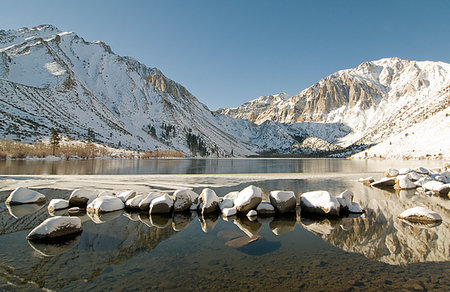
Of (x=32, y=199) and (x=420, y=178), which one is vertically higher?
(x=420, y=178)

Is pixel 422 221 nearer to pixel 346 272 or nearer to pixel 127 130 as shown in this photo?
pixel 346 272

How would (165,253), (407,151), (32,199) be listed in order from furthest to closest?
(407,151), (32,199), (165,253)

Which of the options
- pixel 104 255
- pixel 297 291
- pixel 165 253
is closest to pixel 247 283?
pixel 297 291

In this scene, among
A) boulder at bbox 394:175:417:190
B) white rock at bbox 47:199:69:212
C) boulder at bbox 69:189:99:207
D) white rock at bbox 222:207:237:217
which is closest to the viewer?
white rock at bbox 222:207:237:217

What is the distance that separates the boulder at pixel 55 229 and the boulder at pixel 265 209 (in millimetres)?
10754

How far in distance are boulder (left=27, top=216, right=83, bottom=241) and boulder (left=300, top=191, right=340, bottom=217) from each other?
1410 cm

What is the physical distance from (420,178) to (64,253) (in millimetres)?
35069

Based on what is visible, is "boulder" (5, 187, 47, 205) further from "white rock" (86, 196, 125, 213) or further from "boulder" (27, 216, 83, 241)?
"boulder" (27, 216, 83, 241)

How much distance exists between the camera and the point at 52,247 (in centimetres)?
1005

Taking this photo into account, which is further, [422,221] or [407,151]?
[407,151]

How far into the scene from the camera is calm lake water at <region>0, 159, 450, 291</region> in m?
7.41

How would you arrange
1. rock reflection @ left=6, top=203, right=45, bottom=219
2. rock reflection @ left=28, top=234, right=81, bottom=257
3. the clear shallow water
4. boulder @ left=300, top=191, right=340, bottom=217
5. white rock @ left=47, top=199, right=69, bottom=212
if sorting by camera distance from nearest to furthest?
rock reflection @ left=28, top=234, right=81, bottom=257 < rock reflection @ left=6, top=203, right=45, bottom=219 < boulder @ left=300, top=191, right=340, bottom=217 < white rock @ left=47, top=199, right=69, bottom=212 < the clear shallow water

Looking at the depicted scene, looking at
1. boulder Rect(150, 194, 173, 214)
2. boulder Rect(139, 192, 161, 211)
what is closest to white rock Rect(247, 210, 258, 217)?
boulder Rect(150, 194, 173, 214)

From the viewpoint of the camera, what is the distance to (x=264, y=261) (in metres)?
9.02
